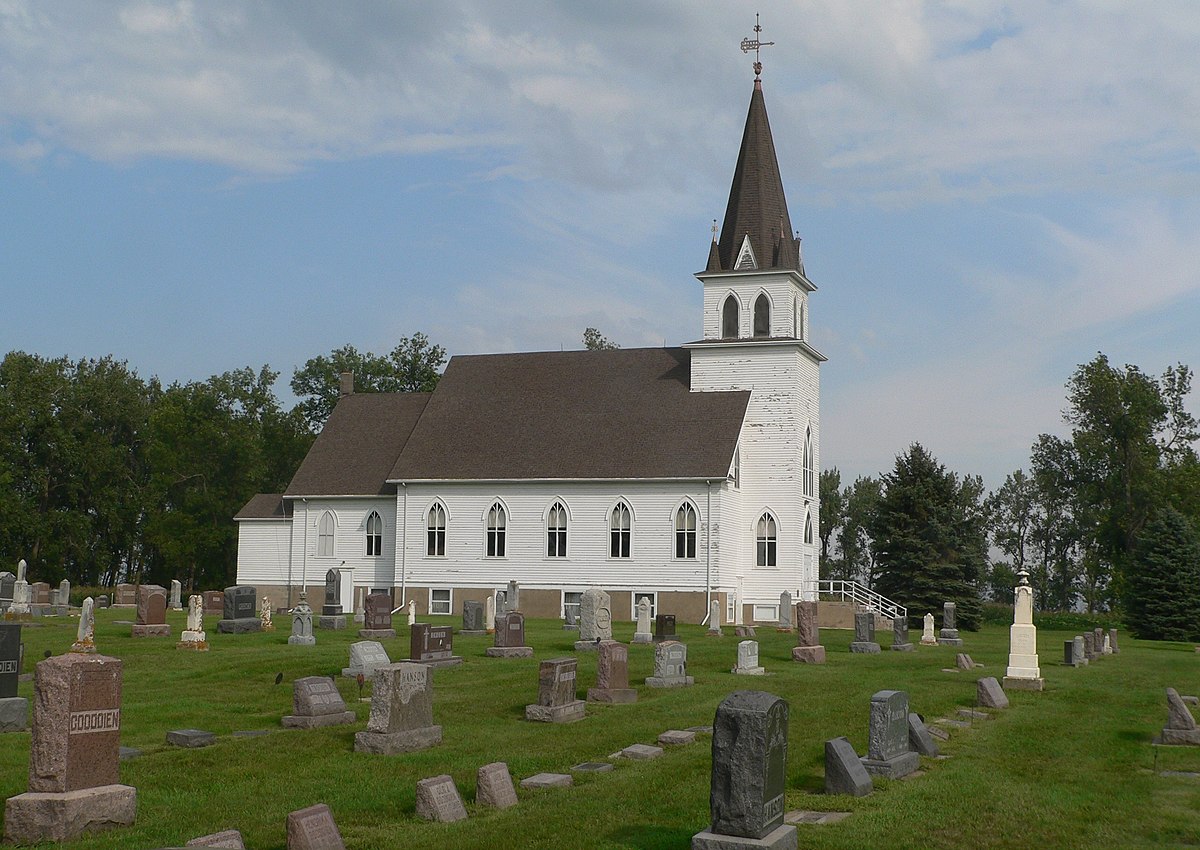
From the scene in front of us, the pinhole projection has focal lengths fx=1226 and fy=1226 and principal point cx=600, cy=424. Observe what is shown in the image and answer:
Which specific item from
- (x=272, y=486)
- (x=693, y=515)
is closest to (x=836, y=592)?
(x=693, y=515)

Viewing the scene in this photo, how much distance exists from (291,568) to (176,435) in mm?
22285

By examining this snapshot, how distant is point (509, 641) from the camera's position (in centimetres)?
2873

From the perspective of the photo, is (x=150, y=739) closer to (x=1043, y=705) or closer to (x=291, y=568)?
(x=1043, y=705)

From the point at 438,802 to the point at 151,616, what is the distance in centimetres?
2310

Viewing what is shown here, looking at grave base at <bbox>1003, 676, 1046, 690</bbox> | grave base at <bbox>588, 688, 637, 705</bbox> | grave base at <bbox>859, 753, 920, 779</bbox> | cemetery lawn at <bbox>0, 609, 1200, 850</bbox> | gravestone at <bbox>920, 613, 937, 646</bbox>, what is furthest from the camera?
Result: gravestone at <bbox>920, 613, 937, 646</bbox>

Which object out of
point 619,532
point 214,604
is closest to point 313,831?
point 214,604

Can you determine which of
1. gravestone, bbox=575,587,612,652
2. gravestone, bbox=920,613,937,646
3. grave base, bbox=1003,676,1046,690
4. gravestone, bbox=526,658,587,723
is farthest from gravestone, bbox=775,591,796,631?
gravestone, bbox=526,658,587,723

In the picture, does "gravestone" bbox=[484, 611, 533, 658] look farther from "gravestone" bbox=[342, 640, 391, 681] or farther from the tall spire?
the tall spire

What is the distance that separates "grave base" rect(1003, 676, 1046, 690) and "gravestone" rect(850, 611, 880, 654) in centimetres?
842

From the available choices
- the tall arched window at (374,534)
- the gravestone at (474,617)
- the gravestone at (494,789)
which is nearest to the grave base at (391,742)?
the gravestone at (494,789)

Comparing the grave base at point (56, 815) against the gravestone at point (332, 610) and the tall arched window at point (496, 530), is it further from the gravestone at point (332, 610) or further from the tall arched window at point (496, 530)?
the tall arched window at point (496, 530)

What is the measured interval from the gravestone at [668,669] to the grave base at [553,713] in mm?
4114

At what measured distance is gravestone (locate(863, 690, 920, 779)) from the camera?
14.4 metres

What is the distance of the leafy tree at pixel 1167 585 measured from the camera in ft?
155
